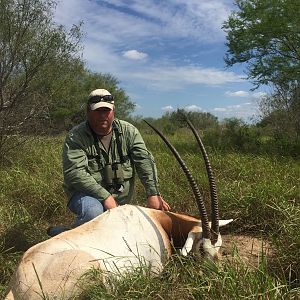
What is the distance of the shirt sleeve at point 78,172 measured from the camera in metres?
3.78

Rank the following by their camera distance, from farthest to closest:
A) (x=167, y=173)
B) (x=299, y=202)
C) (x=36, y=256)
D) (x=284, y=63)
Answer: (x=284, y=63) → (x=167, y=173) → (x=299, y=202) → (x=36, y=256)

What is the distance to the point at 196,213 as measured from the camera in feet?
17.1

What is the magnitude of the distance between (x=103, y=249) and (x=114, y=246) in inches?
3.8

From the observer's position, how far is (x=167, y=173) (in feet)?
22.0

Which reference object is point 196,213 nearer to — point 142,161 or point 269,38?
point 142,161

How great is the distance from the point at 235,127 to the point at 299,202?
7.48 m

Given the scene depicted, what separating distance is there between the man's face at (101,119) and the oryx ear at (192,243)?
51.4 inches

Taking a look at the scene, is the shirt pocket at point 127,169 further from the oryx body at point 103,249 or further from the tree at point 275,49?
the tree at point 275,49

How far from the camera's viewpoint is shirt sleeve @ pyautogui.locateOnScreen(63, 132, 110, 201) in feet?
12.4

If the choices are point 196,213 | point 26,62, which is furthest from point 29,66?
point 196,213

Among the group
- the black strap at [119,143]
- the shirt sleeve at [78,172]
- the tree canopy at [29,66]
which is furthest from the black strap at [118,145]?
the tree canopy at [29,66]

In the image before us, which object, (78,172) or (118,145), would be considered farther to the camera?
(118,145)

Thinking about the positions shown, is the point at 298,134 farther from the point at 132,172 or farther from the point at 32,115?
the point at 132,172

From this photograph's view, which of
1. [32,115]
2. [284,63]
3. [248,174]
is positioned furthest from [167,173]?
[284,63]
